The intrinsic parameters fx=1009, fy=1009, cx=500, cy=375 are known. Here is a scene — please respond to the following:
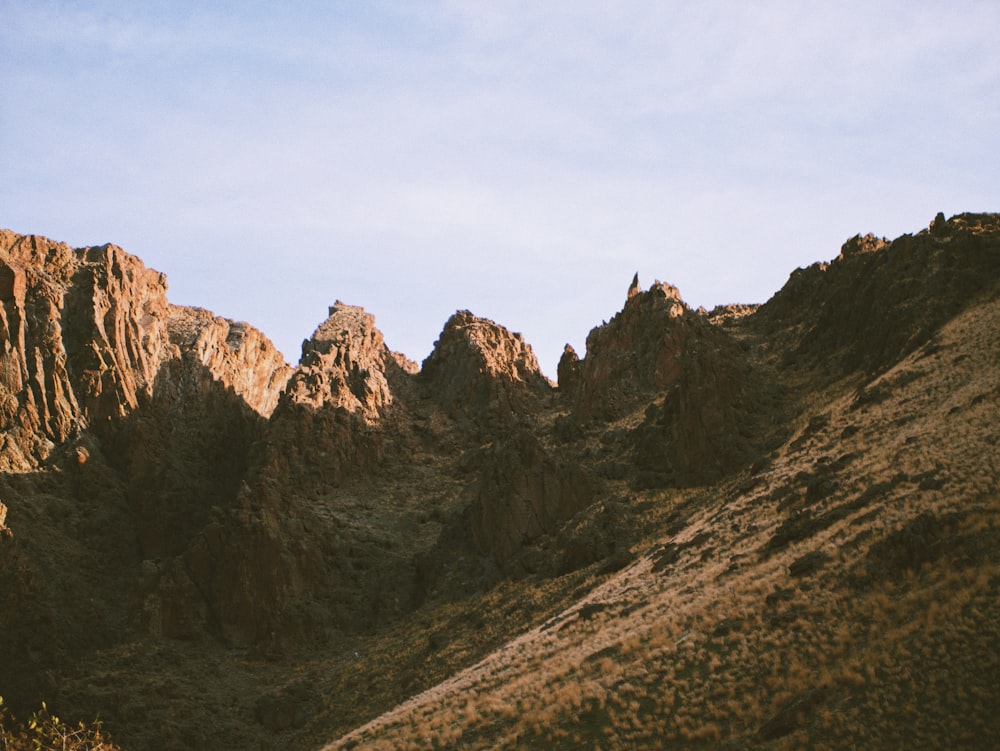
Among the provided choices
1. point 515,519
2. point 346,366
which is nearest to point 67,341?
point 346,366

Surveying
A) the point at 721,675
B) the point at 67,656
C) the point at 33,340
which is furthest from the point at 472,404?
the point at 721,675

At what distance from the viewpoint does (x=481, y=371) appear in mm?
103375

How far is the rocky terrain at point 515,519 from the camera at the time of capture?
3325 cm

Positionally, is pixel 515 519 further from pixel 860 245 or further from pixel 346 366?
pixel 860 245

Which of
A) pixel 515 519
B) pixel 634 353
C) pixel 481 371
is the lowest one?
Answer: pixel 515 519

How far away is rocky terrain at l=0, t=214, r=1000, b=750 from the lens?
3325 centimetres

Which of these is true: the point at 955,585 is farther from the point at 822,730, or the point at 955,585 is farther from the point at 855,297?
the point at 855,297

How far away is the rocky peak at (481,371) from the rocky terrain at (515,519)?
0.38 m

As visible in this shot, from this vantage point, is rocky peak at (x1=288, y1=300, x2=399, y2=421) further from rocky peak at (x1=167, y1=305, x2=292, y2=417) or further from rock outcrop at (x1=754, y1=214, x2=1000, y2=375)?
rock outcrop at (x1=754, y1=214, x2=1000, y2=375)

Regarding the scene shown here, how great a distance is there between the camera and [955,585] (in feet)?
101

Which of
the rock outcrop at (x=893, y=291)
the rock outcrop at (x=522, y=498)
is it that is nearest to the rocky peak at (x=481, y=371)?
the rock outcrop at (x=522, y=498)

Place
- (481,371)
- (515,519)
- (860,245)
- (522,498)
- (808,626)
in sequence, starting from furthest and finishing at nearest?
1. (481,371)
2. (860,245)
3. (522,498)
4. (515,519)
5. (808,626)

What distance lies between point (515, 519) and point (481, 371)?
36.1 metres

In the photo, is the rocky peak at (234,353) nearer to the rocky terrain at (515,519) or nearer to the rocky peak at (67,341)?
the rocky terrain at (515,519)
